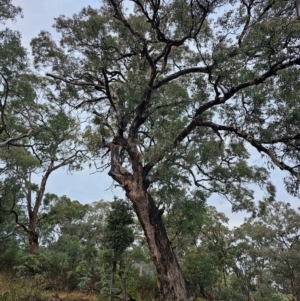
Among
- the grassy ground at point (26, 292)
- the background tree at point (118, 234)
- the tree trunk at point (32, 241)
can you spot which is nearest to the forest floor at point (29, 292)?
the grassy ground at point (26, 292)

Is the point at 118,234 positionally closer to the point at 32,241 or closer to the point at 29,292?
the point at 29,292

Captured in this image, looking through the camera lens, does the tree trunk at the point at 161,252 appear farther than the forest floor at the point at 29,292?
No

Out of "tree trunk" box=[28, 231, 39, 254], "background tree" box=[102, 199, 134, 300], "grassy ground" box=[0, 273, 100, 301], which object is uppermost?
"tree trunk" box=[28, 231, 39, 254]

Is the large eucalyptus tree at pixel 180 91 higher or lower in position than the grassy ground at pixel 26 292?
higher

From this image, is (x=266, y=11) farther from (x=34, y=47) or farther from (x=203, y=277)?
(x=203, y=277)

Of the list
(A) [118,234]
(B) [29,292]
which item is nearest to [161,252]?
(A) [118,234]

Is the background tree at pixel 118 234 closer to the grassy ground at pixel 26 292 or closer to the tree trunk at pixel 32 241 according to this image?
the grassy ground at pixel 26 292

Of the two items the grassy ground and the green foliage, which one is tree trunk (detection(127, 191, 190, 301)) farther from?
the grassy ground

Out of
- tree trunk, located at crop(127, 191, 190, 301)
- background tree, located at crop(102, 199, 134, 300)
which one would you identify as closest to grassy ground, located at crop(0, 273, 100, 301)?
background tree, located at crop(102, 199, 134, 300)

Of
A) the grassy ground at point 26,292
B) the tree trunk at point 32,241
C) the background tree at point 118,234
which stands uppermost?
the tree trunk at point 32,241

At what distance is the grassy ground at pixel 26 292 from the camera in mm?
6109

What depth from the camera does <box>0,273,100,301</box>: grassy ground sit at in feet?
20.0

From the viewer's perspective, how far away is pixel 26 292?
21.9 ft

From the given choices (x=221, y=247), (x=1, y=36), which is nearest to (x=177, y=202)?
(x=1, y=36)
